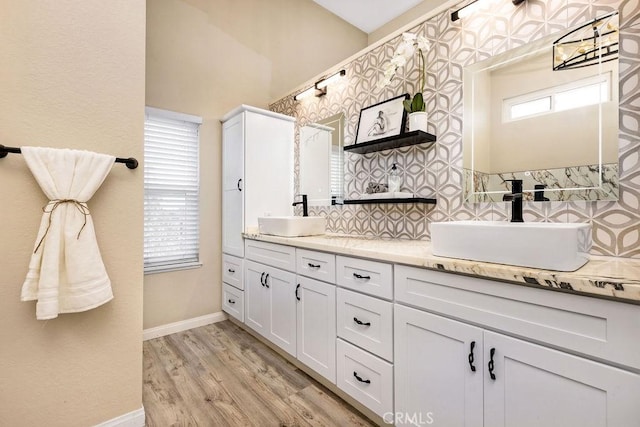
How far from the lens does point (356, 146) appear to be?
7.12 feet

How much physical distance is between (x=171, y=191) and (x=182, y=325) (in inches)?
49.2

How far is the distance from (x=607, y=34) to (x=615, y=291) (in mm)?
1173

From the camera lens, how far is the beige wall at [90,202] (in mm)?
1250

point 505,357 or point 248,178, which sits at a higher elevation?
point 248,178

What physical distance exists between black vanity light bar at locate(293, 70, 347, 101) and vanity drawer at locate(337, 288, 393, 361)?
1.82 meters

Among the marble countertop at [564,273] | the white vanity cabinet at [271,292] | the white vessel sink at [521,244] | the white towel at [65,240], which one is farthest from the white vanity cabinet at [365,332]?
the white towel at [65,240]

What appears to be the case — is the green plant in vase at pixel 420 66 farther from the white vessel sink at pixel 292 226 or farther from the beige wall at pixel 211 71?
the beige wall at pixel 211 71

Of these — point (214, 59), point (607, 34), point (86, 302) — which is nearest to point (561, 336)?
point (607, 34)

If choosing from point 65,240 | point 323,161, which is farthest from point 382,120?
point 65,240

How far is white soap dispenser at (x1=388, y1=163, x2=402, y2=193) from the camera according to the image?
2027 mm

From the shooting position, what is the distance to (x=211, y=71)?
9.62ft

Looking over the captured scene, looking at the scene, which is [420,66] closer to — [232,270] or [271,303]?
[271,303]

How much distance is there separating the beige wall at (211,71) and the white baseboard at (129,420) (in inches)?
46.8

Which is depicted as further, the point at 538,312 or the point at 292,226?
the point at 292,226
